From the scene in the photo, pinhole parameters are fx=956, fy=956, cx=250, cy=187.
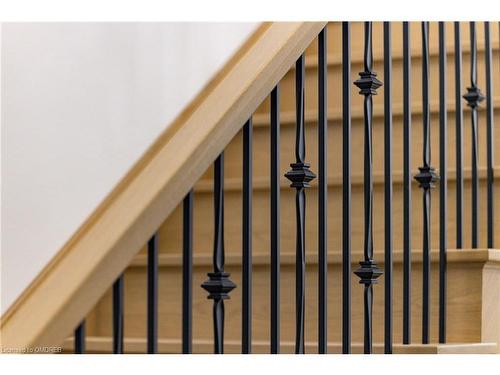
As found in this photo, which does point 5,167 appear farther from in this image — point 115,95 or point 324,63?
point 324,63

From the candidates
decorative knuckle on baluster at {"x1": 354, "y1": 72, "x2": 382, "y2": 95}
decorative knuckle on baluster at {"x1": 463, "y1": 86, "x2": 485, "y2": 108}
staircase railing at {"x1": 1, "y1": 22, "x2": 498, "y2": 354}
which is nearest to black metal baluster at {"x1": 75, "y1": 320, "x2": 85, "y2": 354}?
staircase railing at {"x1": 1, "y1": 22, "x2": 498, "y2": 354}

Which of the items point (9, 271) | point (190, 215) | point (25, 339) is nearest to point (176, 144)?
point (190, 215)

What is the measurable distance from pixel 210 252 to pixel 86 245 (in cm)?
130

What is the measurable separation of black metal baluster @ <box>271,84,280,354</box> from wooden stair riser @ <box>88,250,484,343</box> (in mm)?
552

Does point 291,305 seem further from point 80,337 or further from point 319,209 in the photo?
point 80,337

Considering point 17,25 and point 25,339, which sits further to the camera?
point 17,25

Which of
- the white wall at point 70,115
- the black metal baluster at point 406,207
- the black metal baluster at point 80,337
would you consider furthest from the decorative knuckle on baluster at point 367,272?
the white wall at point 70,115

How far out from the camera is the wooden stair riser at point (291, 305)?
177cm

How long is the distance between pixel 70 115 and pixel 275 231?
38.5 inches

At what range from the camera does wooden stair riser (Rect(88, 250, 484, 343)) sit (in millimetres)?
1766

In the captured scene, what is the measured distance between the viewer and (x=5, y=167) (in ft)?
6.71

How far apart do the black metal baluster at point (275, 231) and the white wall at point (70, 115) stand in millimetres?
822

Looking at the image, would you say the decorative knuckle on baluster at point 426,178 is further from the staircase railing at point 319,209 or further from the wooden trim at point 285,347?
the wooden trim at point 285,347
